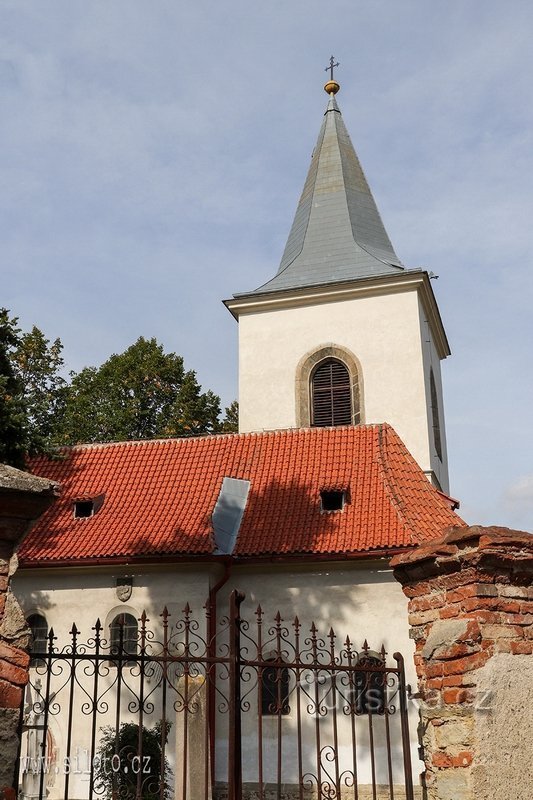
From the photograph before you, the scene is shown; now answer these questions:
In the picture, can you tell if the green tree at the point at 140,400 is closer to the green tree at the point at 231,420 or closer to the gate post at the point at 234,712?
the green tree at the point at 231,420

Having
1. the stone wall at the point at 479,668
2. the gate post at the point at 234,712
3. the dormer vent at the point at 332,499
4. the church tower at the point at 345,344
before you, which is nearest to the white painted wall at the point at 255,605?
the dormer vent at the point at 332,499

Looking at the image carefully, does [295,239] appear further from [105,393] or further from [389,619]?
[389,619]

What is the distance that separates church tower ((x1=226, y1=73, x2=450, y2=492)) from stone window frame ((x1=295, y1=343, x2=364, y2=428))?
27 mm

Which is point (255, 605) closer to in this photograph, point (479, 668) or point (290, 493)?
point (290, 493)

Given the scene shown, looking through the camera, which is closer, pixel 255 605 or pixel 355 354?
pixel 255 605

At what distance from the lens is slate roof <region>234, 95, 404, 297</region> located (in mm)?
24016

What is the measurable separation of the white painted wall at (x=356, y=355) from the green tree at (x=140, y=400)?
5.98 metres

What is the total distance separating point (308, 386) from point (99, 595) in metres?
8.76

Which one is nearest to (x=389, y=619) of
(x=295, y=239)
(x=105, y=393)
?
(x=295, y=239)

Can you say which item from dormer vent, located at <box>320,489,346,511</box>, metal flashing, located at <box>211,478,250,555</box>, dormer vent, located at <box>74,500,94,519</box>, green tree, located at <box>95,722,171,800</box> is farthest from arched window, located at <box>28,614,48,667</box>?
dormer vent, located at <box>320,489,346,511</box>

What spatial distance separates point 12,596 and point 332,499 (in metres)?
13.4

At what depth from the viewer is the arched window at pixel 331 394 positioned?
2211cm

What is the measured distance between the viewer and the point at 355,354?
2248 centimetres

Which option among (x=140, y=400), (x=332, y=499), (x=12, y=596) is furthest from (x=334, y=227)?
(x=12, y=596)
